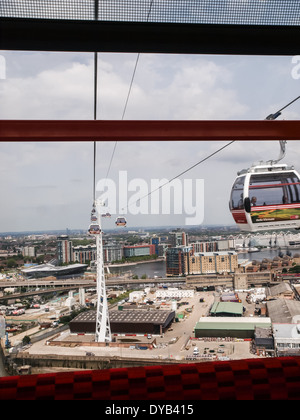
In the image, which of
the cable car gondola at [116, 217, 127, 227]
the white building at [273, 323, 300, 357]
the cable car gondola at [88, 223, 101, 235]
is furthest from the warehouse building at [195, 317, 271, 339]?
the cable car gondola at [88, 223, 101, 235]

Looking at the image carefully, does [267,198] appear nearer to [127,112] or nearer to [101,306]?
[127,112]

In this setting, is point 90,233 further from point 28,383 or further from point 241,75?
point 28,383

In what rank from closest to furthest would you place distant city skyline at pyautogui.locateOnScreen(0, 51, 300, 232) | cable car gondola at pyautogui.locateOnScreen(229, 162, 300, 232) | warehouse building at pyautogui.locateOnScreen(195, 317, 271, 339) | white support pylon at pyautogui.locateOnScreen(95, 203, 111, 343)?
1. cable car gondola at pyautogui.locateOnScreen(229, 162, 300, 232)
2. distant city skyline at pyautogui.locateOnScreen(0, 51, 300, 232)
3. warehouse building at pyautogui.locateOnScreen(195, 317, 271, 339)
4. white support pylon at pyautogui.locateOnScreen(95, 203, 111, 343)

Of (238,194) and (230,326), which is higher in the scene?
(238,194)

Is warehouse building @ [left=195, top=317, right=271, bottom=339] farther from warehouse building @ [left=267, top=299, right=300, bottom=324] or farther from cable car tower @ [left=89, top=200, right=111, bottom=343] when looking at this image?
cable car tower @ [left=89, top=200, right=111, bottom=343]

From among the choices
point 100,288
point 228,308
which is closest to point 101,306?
point 100,288
